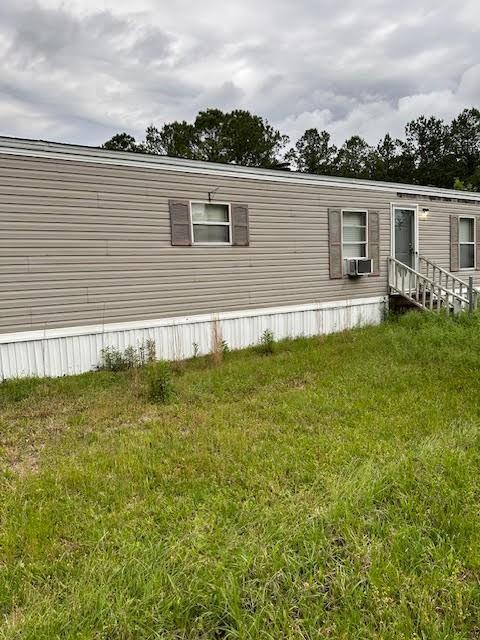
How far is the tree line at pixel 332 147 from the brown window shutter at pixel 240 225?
22404 millimetres

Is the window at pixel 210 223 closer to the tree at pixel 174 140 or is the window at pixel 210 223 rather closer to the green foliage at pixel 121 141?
the tree at pixel 174 140

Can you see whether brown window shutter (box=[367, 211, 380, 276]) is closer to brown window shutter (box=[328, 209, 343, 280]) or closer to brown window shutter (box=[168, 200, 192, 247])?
brown window shutter (box=[328, 209, 343, 280])

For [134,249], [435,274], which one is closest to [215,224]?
[134,249]

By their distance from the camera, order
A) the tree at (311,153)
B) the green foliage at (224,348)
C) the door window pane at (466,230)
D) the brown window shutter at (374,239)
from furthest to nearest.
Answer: the tree at (311,153), the door window pane at (466,230), the brown window shutter at (374,239), the green foliage at (224,348)

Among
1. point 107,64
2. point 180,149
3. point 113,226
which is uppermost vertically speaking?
point 180,149

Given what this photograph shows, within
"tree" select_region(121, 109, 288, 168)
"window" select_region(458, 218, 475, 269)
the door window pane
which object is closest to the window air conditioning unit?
"window" select_region(458, 218, 475, 269)

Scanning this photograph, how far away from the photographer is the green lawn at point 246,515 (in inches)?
72.2

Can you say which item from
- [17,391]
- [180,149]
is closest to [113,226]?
[17,391]

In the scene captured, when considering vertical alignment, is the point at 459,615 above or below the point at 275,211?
below

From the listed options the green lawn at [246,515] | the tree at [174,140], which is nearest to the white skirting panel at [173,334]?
the green lawn at [246,515]

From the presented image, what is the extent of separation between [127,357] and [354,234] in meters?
6.10

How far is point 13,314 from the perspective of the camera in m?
6.07

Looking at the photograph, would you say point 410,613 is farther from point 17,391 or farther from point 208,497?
point 17,391

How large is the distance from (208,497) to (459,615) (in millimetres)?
1524
